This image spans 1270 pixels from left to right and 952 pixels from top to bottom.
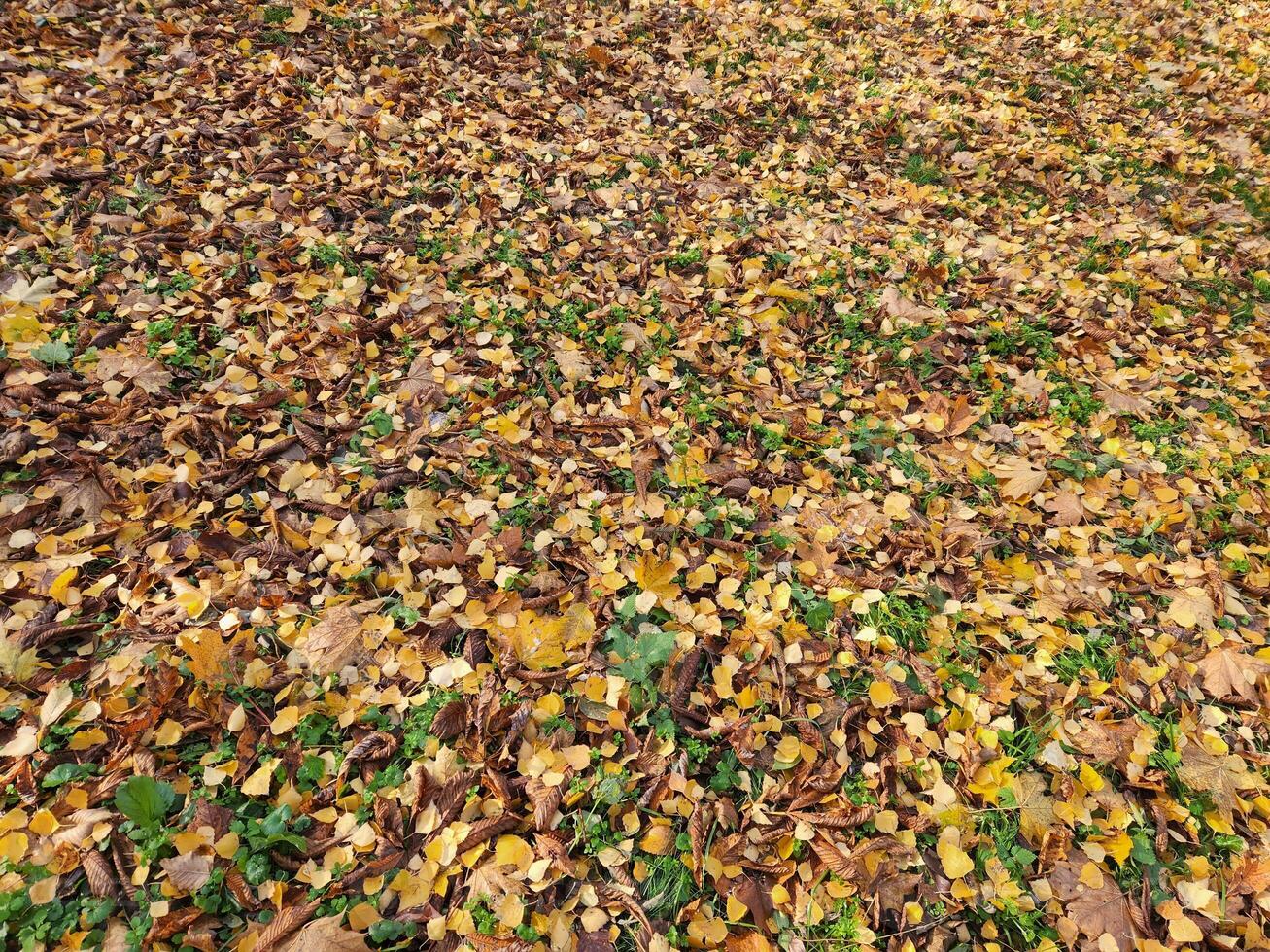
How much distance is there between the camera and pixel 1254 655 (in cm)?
254

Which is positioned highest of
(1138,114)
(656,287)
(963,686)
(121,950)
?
(1138,114)

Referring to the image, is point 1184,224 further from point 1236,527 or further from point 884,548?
point 884,548

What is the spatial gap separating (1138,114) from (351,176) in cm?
568

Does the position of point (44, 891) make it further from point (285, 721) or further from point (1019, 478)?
point (1019, 478)

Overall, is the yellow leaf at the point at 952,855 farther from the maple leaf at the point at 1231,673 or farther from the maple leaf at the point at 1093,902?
the maple leaf at the point at 1231,673

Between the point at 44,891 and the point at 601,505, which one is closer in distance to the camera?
the point at 44,891

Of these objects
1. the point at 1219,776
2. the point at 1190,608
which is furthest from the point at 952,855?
the point at 1190,608

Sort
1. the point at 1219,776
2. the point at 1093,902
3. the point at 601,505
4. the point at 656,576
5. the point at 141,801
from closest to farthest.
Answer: the point at 141,801, the point at 1093,902, the point at 1219,776, the point at 656,576, the point at 601,505

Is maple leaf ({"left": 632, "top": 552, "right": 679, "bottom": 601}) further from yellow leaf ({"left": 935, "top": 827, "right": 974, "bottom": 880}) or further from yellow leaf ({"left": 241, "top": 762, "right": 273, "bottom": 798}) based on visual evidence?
yellow leaf ({"left": 241, "top": 762, "right": 273, "bottom": 798})

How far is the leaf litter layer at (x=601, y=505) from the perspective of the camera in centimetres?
198

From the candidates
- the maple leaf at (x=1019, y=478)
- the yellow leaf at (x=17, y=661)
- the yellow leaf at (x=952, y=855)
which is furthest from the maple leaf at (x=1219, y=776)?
the yellow leaf at (x=17, y=661)

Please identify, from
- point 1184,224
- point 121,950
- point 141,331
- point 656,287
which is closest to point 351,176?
point 141,331

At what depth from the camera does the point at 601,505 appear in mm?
2834

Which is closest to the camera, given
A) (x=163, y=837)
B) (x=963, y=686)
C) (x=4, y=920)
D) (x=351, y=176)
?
(x=4, y=920)
